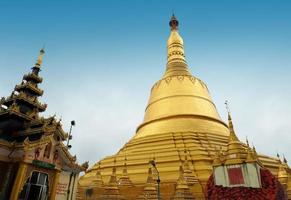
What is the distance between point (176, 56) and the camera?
1046 inches

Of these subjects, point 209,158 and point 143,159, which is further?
point 143,159

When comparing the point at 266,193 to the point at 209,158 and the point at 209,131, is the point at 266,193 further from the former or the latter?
the point at 209,131

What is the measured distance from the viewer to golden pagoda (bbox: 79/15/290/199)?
14.7 meters

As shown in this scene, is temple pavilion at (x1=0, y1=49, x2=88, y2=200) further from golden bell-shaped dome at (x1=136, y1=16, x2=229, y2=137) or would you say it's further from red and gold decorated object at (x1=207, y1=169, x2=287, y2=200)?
golden bell-shaped dome at (x1=136, y1=16, x2=229, y2=137)

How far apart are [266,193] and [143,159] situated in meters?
8.67

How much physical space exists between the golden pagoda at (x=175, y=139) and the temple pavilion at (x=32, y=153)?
538 centimetres

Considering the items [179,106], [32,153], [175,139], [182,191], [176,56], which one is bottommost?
[182,191]

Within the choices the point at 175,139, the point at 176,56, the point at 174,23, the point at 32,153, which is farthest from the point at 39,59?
the point at 174,23

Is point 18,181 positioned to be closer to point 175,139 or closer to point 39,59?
point 39,59

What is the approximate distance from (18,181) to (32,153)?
3.54 ft

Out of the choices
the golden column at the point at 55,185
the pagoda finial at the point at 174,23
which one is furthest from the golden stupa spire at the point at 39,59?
the pagoda finial at the point at 174,23

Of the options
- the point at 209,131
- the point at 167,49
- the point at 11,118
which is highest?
the point at 167,49

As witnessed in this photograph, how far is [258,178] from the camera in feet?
33.1

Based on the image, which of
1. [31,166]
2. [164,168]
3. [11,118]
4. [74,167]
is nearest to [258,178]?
[164,168]
